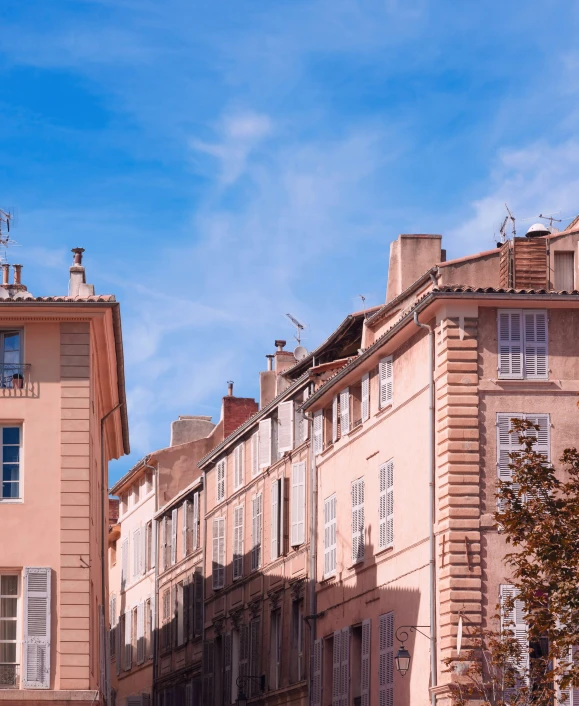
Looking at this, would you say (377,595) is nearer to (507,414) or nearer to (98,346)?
(507,414)

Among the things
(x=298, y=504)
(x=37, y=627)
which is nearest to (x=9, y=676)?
(x=37, y=627)

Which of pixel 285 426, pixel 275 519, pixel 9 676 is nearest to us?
pixel 9 676

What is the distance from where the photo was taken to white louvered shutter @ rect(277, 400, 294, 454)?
4194 centimetres

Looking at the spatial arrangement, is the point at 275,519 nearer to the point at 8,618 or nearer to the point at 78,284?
the point at 78,284

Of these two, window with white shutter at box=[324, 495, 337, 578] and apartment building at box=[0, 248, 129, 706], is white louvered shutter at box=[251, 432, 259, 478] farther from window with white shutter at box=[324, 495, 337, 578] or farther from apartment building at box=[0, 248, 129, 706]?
apartment building at box=[0, 248, 129, 706]

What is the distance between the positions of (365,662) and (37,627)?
347 inches

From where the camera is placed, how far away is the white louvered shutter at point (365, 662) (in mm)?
33062

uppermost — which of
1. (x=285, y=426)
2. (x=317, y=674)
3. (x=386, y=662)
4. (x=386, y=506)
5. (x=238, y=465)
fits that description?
(x=285, y=426)

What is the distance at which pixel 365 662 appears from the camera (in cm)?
3325

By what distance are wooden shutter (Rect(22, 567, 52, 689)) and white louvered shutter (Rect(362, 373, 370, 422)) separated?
31.6ft

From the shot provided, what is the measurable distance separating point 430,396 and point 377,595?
5.44m

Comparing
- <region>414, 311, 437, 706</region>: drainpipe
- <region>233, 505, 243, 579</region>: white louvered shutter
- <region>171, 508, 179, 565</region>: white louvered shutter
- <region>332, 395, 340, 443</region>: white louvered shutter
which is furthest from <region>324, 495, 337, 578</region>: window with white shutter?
<region>171, 508, 179, 565</region>: white louvered shutter

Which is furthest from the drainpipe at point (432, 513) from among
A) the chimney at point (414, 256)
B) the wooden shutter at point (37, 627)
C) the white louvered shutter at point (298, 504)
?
the white louvered shutter at point (298, 504)

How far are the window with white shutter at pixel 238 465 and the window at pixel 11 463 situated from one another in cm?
1944
